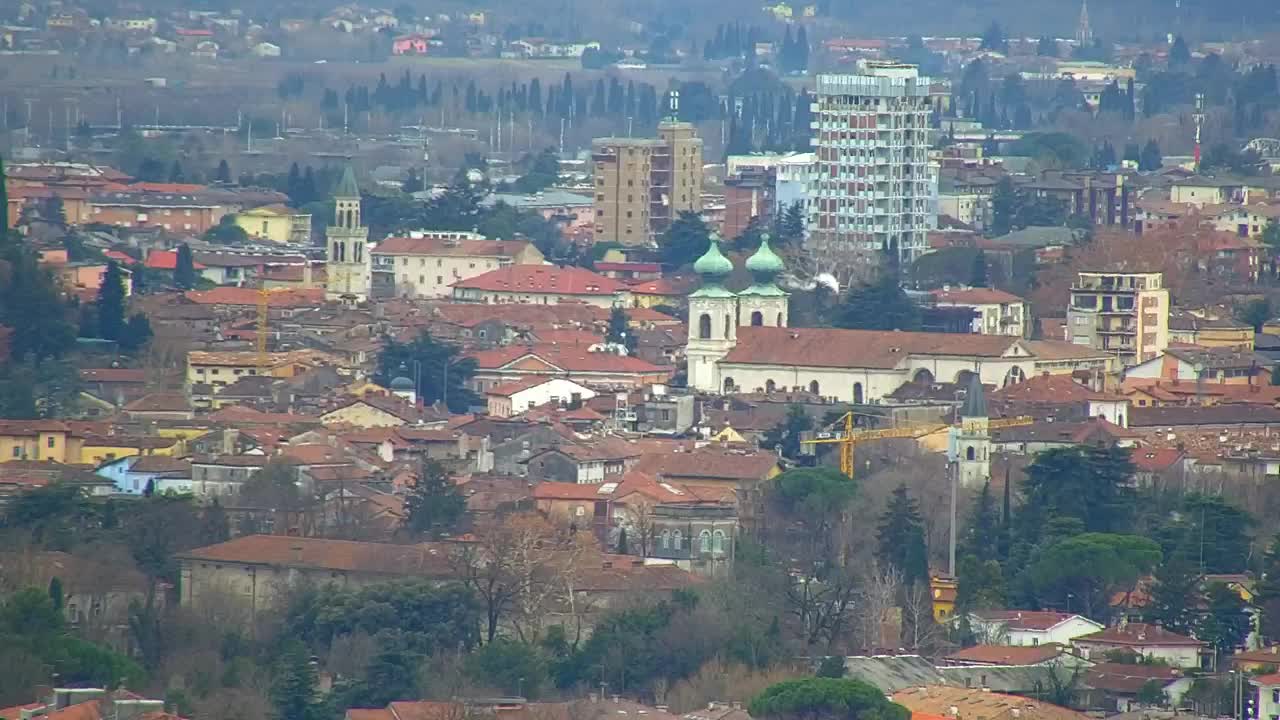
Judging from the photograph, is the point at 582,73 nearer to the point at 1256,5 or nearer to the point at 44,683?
the point at 1256,5

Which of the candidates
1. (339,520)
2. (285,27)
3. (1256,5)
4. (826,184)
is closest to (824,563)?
(339,520)

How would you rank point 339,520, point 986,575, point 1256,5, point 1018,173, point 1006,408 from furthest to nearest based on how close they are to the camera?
point 1256,5 < point 1018,173 < point 1006,408 < point 339,520 < point 986,575

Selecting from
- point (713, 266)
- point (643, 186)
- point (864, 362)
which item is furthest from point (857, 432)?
point (643, 186)

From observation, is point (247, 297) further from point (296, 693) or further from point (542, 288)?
point (296, 693)

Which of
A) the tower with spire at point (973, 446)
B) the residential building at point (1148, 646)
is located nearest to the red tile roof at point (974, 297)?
the tower with spire at point (973, 446)

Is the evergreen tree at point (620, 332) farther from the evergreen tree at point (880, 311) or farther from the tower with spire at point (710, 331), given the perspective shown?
the tower with spire at point (710, 331)

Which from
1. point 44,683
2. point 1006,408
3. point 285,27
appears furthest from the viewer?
point 285,27

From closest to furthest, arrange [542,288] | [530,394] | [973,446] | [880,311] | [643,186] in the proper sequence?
[973,446]
[530,394]
[880,311]
[542,288]
[643,186]
